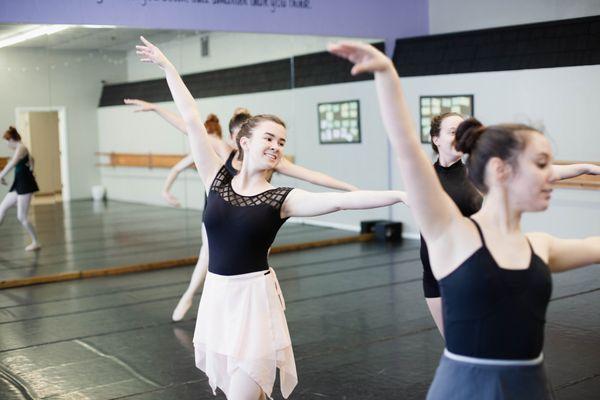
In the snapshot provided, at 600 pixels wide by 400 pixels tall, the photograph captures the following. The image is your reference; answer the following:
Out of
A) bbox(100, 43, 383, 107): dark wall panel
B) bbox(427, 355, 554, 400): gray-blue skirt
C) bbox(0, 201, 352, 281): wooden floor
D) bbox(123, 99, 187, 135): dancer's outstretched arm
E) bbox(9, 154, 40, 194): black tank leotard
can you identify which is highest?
bbox(100, 43, 383, 107): dark wall panel

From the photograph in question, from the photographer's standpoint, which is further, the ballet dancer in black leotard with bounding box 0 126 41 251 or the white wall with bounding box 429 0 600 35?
the white wall with bounding box 429 0 600 35

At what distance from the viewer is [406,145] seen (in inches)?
72.2

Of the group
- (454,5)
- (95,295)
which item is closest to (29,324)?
(95,295)

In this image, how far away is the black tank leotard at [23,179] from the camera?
8125 mm

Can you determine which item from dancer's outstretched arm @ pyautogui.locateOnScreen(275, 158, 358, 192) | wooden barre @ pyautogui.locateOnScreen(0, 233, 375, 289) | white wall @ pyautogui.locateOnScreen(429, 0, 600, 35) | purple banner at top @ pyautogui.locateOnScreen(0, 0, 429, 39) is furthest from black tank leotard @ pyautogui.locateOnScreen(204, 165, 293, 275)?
white wall @ pyautogui.locateOnScreen(429, 0, 600, 35)

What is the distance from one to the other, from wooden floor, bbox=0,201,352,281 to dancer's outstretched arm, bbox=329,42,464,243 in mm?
6610

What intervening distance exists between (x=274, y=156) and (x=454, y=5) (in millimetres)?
7588

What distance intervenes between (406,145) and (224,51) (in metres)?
7.61

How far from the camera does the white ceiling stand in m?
7.91

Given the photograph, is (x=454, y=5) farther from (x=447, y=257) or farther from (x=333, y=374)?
(x=447, y=257)

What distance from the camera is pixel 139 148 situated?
9305mm

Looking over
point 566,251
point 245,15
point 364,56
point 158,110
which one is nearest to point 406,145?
point 364,56

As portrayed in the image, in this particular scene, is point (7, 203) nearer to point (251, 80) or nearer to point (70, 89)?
point (70, 89)

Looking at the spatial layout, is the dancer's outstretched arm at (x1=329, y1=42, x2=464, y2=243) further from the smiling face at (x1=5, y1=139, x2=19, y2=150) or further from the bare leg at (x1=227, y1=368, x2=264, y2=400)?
the smiling face at (x1=5, y1=139, x2=19, y2=150)
